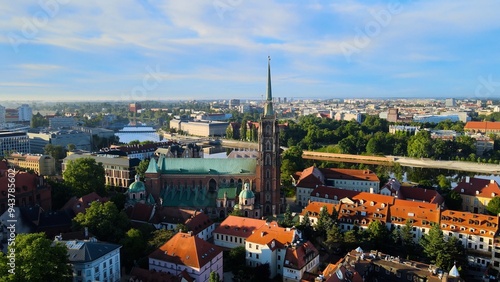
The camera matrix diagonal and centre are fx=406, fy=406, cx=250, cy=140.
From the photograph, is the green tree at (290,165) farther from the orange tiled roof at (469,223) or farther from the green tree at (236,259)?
the green tree at (236,259)

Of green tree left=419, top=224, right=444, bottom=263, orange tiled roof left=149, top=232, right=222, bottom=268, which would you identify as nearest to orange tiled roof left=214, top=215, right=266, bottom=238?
orange tiled roof left=149, top=232, right=222, bottom=268

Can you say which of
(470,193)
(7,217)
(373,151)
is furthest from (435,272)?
(373,151)

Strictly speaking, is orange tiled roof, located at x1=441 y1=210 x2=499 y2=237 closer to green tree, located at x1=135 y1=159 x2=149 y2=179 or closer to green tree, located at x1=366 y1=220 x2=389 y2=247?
green tree, located at x1=366 y1=220 x2=389 y2=247

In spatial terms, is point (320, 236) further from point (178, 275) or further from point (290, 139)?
point (290, 139)

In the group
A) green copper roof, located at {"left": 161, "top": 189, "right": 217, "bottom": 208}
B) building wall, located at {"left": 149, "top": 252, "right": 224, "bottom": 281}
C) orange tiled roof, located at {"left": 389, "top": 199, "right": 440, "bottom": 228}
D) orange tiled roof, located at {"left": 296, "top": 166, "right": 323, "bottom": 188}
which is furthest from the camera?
orange tiled roof, located at {"left": 296, "top": 166, "right": 323, "bottom": 188}

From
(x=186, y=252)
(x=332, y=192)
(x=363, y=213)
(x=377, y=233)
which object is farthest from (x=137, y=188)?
(x=377, y=233)

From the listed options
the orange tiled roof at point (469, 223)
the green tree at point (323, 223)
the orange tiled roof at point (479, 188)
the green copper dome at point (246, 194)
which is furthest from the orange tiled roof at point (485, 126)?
the green tree at point (323, 223)

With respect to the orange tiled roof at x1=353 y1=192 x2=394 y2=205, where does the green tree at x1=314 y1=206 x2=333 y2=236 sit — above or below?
below

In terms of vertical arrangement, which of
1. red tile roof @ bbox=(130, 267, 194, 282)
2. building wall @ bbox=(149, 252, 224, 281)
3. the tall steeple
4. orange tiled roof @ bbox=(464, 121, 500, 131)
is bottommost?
building wall @ bbox=(149, 252, 224, 281)
